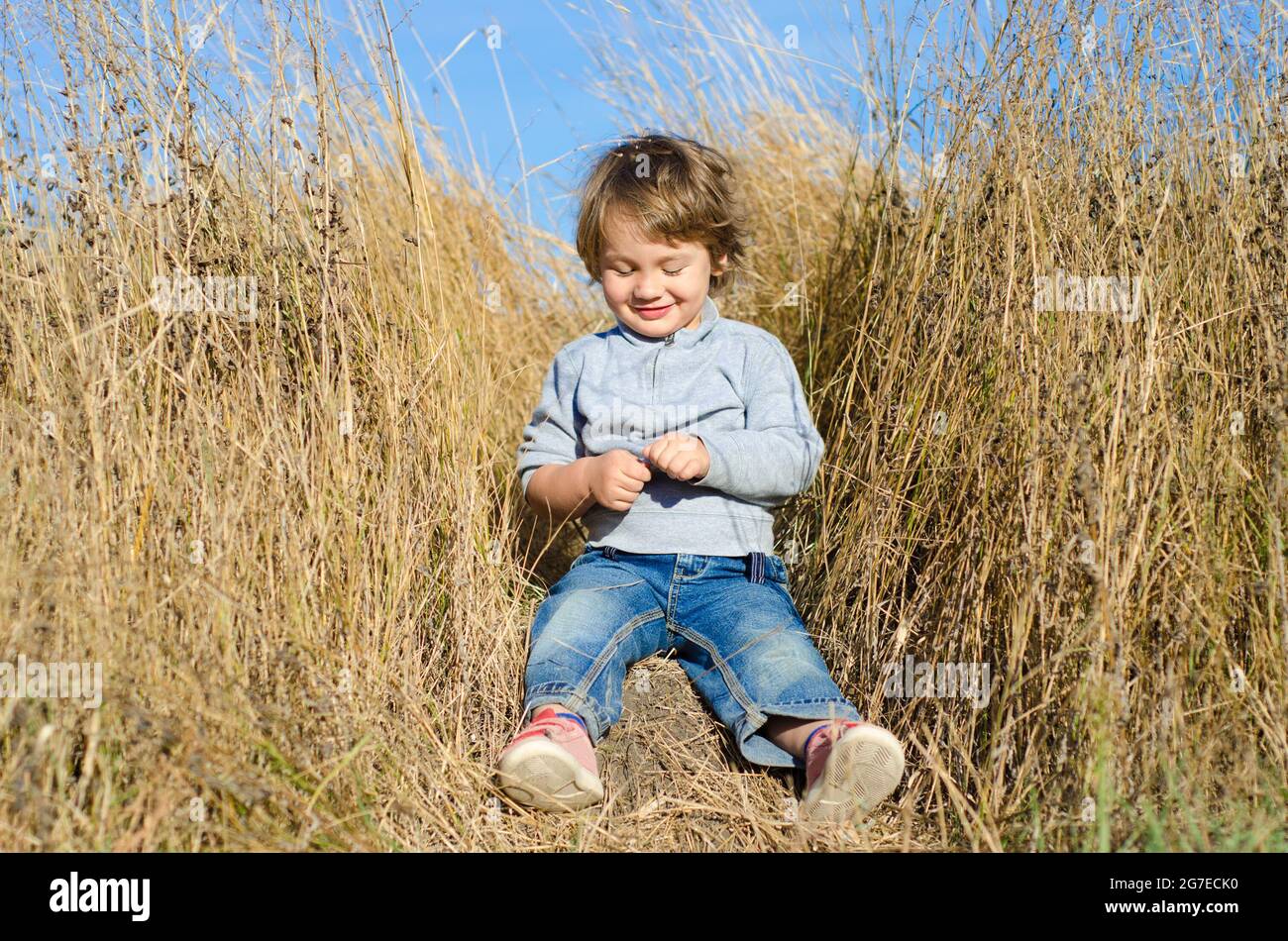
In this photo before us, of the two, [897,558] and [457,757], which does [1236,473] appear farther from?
[457,757]

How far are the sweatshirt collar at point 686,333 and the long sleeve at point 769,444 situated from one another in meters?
0.14

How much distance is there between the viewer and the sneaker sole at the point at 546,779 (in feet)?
5.44

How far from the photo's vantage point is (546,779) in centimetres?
169

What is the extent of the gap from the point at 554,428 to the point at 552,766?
88 centimetres

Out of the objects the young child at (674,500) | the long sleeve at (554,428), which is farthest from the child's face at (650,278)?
the long sleeve at (554,428)

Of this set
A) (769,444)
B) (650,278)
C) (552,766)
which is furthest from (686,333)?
(552,766)

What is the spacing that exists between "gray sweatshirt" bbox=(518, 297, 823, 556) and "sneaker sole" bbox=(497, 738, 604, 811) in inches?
22.3

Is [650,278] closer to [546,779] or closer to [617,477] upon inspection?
[617,477]

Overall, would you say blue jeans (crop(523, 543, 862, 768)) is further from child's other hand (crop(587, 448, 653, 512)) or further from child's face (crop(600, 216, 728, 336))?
child's face (crop(600, 216, 728, 336))

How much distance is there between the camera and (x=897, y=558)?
206 cm
